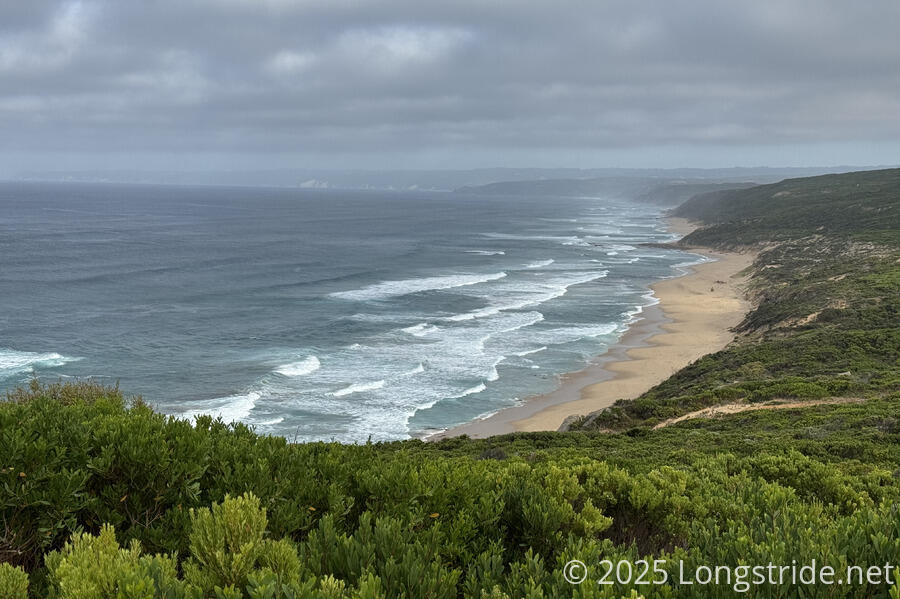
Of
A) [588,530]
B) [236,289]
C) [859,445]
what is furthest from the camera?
[236,289]

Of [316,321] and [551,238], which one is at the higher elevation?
[551,238]

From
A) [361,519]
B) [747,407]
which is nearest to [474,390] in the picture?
[747,407]

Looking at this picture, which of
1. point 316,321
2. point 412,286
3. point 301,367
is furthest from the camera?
point 412,286

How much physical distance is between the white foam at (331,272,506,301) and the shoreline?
67.4 feet

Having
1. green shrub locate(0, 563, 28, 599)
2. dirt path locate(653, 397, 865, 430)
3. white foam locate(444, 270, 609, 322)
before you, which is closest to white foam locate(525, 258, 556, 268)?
white foam locate(444, 270, 609, 322)

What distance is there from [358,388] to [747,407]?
2136cm

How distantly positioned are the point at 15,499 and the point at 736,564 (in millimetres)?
6011

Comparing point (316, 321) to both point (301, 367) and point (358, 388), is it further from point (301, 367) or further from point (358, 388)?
point (358, 388)

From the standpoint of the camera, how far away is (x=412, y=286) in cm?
7469

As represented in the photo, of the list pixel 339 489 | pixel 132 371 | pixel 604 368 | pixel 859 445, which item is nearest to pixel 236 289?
pixel 132 371

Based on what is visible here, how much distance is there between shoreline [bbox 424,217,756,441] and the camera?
116ft

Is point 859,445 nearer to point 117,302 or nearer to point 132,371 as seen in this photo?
point 132,371

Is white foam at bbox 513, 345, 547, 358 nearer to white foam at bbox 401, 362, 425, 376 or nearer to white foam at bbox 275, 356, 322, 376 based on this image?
white foam at bbox 401, 362, 425, 376

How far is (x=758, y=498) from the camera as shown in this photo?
7.59m
